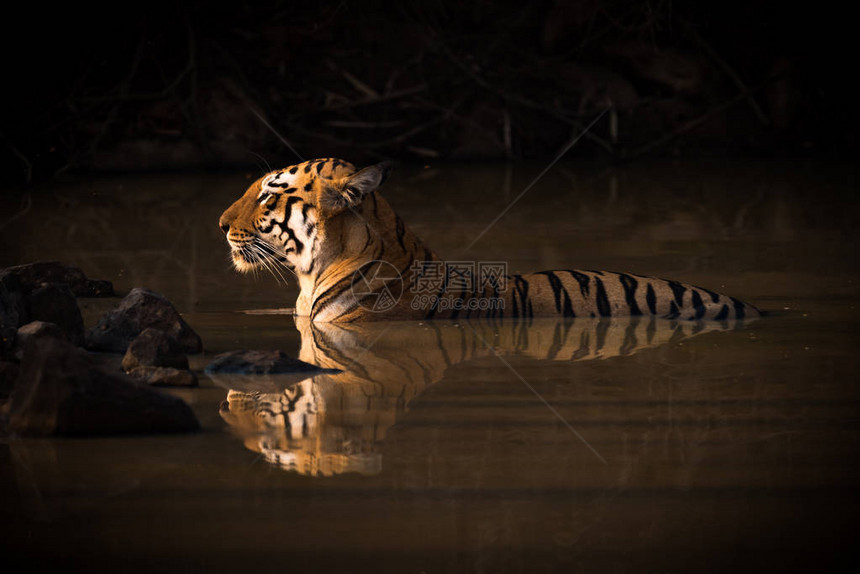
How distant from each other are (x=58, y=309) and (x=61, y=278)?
101cm

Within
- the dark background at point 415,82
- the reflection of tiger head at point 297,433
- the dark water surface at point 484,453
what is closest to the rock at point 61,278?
the dark water surface at point 484,453

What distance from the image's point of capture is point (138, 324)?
14.2 feet

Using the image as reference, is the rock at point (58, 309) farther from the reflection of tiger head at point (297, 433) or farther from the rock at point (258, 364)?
the reflection of tiger head at point (297, 433)

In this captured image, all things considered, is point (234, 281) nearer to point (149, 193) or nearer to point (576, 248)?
point (576, 248)

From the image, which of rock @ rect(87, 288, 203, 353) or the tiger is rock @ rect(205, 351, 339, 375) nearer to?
rock @ rect(87, 288, 203, 353)

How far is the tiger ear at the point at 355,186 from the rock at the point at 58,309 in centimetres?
104

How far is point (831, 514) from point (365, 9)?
1118cm

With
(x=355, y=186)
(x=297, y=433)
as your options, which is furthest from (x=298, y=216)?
(x=297, y=433)

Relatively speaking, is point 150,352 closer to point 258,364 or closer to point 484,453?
point 258,364

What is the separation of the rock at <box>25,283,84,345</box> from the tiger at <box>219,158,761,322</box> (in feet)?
2.65

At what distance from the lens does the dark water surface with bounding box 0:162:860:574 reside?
2.54 metres

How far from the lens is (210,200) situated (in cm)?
931

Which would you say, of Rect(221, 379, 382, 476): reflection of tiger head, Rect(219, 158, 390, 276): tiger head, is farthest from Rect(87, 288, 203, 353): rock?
Rect(219, 158, 390, 276): tiger head

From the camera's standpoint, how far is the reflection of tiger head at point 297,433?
120 inches
